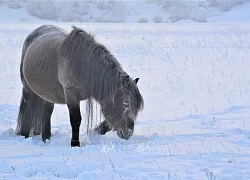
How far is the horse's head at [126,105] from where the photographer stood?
5.42 meters

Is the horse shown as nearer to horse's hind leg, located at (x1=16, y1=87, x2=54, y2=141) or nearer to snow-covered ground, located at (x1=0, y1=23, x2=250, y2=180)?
horse's hind leg, located at (x1=16, y1=87, x2=54, y2=141)

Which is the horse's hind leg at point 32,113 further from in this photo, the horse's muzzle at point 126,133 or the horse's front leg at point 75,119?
the horse's muzzle at point 126,133

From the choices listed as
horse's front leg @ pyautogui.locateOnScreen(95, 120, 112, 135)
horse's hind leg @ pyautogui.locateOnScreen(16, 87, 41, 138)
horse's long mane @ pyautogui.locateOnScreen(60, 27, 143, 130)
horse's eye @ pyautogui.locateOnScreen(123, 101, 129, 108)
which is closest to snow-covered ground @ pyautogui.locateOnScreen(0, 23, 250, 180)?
horse's front leg @ pyautogui.locateOnScreen(95, 120, 112, 135)

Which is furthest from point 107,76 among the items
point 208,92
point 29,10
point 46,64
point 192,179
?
point 29,10

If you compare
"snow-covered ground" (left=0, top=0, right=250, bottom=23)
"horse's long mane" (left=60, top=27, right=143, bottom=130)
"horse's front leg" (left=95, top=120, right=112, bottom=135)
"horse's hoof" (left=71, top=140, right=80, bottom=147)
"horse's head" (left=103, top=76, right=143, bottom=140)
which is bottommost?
"horse's hoof" (left=71, top=140, right=80, bottom=147)

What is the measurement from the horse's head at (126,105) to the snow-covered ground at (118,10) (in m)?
73.5

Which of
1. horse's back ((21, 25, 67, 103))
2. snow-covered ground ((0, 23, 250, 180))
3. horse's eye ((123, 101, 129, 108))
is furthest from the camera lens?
horse's back ((21, 25, 67, 103))

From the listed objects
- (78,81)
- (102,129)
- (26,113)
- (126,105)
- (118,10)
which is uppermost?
(118,10)

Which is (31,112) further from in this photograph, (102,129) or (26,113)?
(102,129)

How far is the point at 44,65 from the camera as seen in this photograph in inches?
256

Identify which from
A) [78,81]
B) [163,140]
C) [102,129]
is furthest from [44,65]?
[163,140]

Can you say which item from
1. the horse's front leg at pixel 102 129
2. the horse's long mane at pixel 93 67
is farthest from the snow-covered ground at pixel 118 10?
the horse's long mane at pixel 93 67

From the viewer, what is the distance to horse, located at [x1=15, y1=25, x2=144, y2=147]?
215 inches

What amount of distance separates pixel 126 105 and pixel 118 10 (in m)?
83.6
